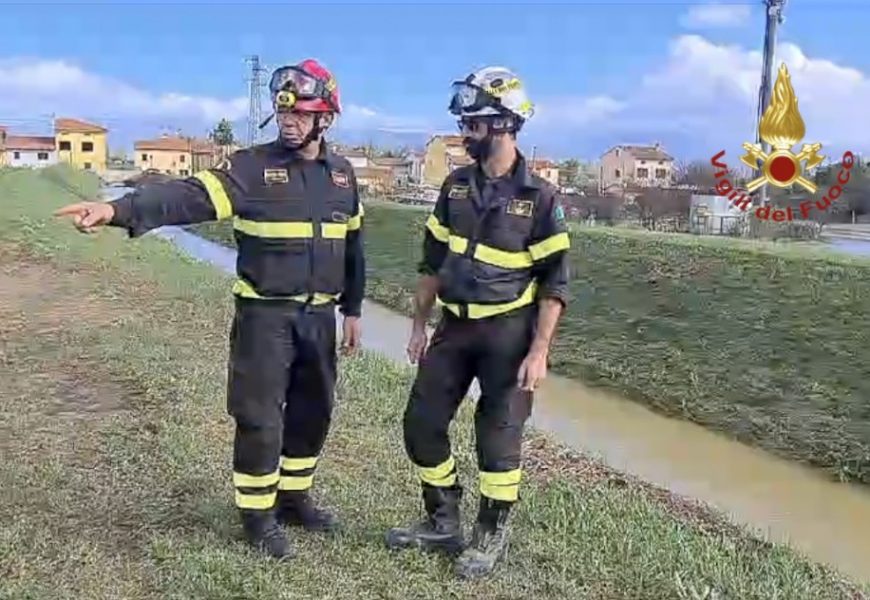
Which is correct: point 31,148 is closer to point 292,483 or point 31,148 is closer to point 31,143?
point 31,143

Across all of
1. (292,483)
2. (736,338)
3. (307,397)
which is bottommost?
(736,338)

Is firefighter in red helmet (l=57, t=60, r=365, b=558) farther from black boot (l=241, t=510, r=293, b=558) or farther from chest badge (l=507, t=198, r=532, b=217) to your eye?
chest badge (l=507, t=198, r=532, b=217)

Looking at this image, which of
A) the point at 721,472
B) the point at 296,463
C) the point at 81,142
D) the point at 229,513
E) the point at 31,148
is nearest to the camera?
the point at 296,463

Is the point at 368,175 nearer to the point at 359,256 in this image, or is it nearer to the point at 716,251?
the point at 716,251

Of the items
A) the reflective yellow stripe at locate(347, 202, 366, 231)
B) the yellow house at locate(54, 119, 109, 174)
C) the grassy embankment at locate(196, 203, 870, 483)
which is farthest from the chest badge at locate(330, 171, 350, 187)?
the yellow house at locate(54, 119, 109, 174)

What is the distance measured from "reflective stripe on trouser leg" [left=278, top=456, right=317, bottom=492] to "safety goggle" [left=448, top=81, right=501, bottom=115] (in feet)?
5.19

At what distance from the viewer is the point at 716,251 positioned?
44.3 feet

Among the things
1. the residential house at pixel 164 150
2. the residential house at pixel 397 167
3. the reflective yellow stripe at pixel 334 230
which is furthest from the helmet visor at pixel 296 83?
the residential house at pixel 164 150

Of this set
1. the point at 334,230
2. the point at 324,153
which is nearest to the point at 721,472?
the point at 334,230

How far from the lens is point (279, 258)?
157 inches

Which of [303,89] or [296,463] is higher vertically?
[303,89]

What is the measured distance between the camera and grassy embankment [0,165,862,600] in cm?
399

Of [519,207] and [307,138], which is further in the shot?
[307,138]

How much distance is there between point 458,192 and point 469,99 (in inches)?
13.9
